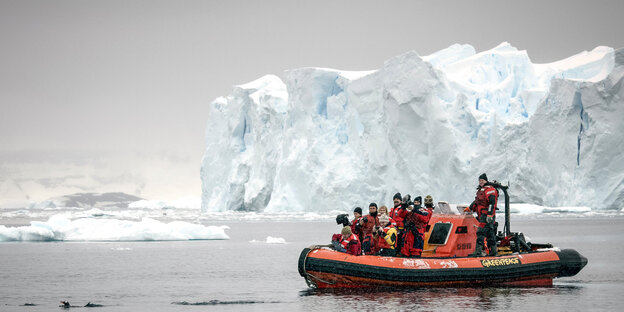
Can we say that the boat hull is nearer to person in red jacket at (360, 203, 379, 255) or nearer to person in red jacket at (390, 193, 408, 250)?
person in red jacket at (360, 203, 379, 255)

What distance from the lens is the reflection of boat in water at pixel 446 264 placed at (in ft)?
43.9

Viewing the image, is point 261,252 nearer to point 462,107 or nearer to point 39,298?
point 39,298

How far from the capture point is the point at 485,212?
13.8 m

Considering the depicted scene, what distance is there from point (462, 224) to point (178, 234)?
18273 millimetres

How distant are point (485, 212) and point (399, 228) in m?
1.50

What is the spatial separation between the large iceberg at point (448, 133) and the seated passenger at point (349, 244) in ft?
104

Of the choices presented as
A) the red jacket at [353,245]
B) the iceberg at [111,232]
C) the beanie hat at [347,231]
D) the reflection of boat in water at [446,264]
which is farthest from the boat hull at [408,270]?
the iceberg at [111,232]

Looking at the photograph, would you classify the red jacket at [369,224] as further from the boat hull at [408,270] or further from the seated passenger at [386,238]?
the boat hull at [408,270]

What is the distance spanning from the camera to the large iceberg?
141 ft

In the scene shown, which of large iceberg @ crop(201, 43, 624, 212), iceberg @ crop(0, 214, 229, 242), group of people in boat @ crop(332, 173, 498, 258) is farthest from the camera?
large iceberg @ crop(201, 43, 624, 212)

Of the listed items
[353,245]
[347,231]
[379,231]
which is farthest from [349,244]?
[379,231]

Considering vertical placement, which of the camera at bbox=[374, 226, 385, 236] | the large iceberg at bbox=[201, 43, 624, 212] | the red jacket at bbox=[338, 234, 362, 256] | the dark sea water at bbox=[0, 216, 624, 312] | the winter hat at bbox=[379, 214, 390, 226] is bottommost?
the dark sea water at bbox=[0, 216, 624, 312]

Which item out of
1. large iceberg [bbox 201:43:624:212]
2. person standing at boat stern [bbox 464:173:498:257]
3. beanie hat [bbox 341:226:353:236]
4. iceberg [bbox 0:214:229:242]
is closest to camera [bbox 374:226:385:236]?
beanie hat [bbox 341:226:353:236]

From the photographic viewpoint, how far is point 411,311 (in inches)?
444
